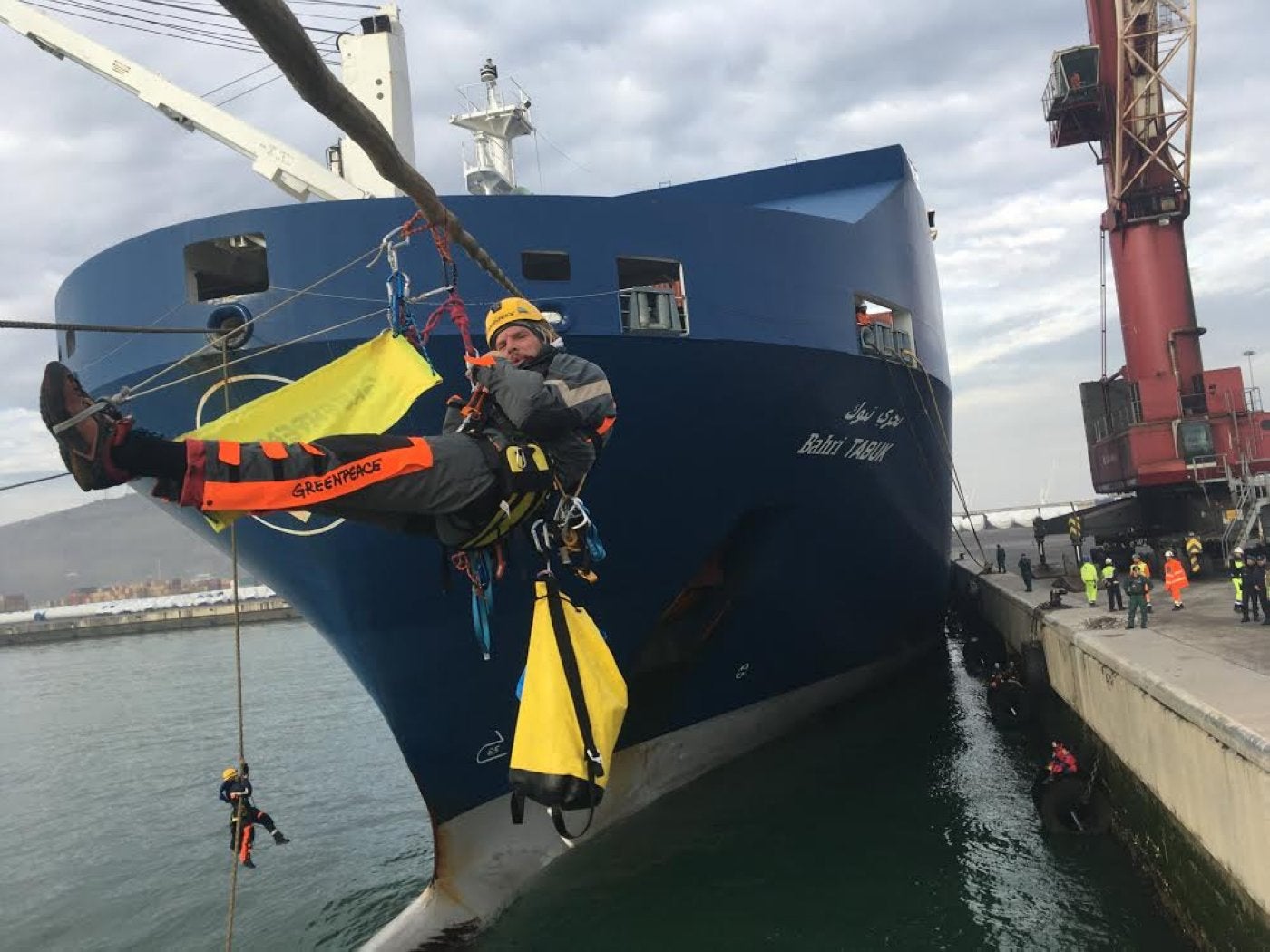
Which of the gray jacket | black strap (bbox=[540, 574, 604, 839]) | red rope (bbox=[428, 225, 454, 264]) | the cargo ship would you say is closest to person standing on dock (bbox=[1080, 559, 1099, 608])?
the cargo ship

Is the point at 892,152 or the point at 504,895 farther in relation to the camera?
the point at 892,152

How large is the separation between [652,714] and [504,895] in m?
2.57

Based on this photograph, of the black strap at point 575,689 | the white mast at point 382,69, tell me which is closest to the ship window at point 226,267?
the white mast at point 382,69

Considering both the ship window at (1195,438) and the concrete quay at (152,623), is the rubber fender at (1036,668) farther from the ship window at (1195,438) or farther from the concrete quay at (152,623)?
the concrete quay at (152,623)

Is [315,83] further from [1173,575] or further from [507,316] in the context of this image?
[1173,575]

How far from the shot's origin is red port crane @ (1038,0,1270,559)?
67.9 feet

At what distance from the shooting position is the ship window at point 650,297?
836 centimetres

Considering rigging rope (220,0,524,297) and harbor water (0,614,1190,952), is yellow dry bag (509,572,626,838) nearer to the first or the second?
rigging rope (220,0,524,297)

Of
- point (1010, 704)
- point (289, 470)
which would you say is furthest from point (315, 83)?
point (1010, 704)

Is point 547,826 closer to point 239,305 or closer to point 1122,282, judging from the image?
point 239,305

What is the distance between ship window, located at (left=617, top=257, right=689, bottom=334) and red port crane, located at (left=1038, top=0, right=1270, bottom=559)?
643 inches

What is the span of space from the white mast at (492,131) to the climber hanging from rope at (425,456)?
14.1 m

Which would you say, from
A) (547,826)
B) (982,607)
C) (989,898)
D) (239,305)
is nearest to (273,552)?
(239,305)

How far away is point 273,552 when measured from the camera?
8773 mm
